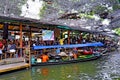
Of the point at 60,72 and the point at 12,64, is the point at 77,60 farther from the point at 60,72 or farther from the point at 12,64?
the point at 12,64

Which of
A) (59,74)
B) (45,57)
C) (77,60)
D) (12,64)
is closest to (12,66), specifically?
(12,64)

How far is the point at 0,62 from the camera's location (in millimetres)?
18453

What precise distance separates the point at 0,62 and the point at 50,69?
4044 millimetres

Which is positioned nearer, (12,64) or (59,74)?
(59,74)

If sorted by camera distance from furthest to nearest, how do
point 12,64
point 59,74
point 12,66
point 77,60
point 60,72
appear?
point 77,60 → point 12,64 → point 60,72 → point 12,66 → point 59,74

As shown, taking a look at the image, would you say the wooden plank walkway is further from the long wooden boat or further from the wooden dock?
the long wooden boat

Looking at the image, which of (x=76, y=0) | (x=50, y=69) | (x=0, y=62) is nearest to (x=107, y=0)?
(x=76, y=0)

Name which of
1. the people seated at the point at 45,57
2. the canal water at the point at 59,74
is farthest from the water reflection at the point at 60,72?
the people seated at the point at 45,57

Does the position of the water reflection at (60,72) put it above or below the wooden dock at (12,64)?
below

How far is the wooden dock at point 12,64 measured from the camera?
18.1m

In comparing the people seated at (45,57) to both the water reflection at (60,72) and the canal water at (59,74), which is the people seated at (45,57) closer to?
the water reflection at (60,72)

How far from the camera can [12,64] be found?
19.5m

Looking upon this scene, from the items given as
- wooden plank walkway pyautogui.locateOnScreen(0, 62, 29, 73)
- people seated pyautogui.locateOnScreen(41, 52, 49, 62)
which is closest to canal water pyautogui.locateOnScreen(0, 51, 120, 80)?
wooden plank walkway pyautogui.locateOnScreen(0, 62, 29, 73)

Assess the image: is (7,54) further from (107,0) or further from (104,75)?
(107,0)
